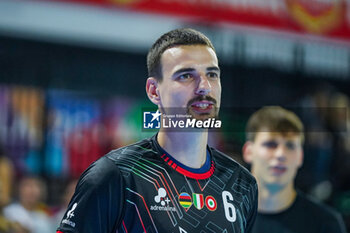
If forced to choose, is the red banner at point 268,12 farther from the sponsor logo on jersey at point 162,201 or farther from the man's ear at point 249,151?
the sponsor logo on jersey at point 162,201

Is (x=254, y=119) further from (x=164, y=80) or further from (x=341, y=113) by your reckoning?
(x=341, y=113)

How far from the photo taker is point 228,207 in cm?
298

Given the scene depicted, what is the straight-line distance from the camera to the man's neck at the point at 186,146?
297 centimetres

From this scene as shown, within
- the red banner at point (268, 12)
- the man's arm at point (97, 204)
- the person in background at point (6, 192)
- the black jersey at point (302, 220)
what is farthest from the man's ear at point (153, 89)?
the red banner at point (268, 12)

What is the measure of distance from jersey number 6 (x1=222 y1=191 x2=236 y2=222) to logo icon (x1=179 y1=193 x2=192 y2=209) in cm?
20

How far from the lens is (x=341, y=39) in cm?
1178

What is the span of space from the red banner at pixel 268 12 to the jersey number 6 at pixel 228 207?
7.09 metres

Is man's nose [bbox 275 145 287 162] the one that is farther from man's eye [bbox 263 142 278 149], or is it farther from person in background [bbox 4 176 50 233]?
person in background [bbox 4 176 50 233]

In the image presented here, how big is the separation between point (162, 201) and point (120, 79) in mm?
7199

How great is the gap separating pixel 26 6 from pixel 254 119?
6.11 metres

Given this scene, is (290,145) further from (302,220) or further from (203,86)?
(203,86)

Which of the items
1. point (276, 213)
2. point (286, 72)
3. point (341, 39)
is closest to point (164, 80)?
point (276, 213)

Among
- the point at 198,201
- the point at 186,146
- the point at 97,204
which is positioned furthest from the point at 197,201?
the point at 97,204

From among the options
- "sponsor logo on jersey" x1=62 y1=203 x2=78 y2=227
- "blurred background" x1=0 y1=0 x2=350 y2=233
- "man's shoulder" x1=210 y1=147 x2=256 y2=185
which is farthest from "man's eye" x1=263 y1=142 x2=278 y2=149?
"blurred background" x1=0 y1=0 x2=350 y2=233
